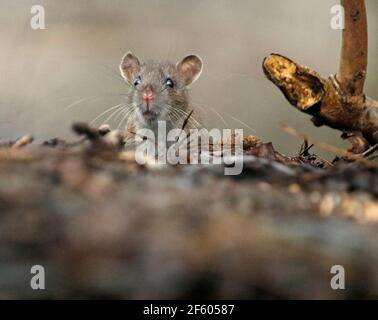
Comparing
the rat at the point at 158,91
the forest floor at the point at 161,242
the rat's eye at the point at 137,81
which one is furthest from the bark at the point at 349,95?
the forest floor at the point at 161,242

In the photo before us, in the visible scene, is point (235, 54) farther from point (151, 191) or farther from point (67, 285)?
point (67, 285)

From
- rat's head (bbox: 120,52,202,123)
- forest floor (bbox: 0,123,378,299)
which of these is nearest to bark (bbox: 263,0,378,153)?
rat's head (bbox: 120,52,202,123)

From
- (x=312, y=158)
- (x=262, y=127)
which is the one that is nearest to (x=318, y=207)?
(x=312, y=158)

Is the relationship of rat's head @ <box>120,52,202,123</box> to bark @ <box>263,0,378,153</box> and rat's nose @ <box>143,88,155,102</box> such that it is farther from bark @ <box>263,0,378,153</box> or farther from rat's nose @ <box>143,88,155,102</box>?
bark @ <box>263,0,378,153</box>

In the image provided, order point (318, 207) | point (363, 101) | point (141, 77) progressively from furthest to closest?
point (141, 77) → point (363, 101) → point (318, 207)

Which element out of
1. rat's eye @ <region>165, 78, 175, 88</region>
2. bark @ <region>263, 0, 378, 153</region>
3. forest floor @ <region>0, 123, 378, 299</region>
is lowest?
forest floor @ <region>0, 123, 378, 299</region>

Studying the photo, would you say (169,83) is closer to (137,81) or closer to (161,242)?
(137,81)

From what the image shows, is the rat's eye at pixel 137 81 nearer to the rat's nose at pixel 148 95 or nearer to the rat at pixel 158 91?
the rat at pixel 158 91

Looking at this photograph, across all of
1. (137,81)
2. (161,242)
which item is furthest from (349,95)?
(161,242)
